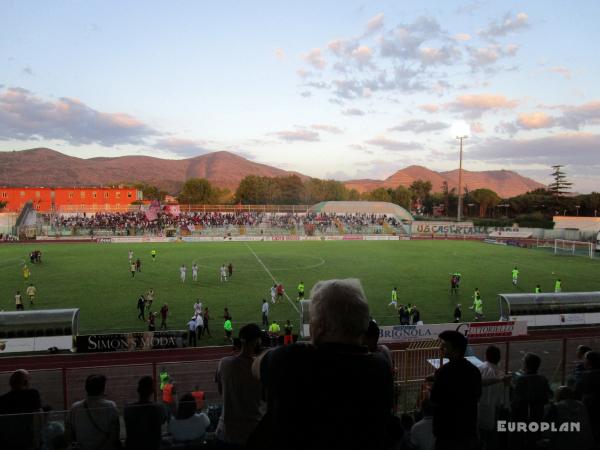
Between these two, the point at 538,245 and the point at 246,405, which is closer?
the point at 246,405

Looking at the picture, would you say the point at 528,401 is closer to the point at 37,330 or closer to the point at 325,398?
the point at 325,398

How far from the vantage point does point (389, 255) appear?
44250mm

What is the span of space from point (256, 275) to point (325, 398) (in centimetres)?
3061

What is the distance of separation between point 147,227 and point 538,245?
50.6 meters

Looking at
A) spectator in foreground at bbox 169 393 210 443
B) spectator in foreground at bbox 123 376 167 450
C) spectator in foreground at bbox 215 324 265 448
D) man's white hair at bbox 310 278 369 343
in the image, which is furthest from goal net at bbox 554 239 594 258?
man's white hair at bbox 310 278 369 343

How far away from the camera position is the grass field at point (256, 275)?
23.2m

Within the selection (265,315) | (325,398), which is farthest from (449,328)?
(325,398)

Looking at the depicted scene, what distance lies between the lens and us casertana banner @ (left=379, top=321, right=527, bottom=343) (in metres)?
15.7

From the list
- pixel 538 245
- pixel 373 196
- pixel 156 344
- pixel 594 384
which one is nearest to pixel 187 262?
pixel 156 344

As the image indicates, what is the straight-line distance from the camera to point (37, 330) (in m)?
16.2

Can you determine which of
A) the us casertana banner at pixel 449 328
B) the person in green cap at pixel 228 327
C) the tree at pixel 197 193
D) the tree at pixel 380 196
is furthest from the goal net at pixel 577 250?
the tree at pixel 197 193

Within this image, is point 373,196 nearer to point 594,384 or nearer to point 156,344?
point 156,344

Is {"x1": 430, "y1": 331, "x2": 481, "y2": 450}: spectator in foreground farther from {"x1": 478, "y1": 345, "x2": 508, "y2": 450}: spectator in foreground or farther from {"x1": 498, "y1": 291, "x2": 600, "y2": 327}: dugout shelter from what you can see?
{"x1": 498, "y1": 291, "x2": 600, "y2": 327}: dugout shelter

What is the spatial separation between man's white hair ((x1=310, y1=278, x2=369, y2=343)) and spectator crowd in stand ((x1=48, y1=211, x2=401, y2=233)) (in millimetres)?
59129
